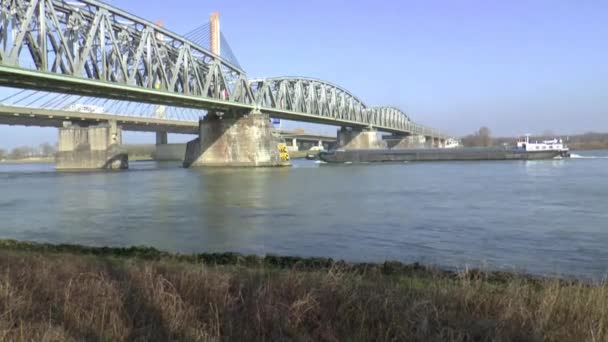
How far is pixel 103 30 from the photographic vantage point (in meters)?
68.5

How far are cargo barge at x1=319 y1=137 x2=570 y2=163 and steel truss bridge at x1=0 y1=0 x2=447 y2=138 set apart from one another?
15106 millimetres

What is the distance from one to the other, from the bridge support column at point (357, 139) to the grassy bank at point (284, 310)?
16514 cm

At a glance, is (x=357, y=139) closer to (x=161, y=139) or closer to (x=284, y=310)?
(x=161, y=139)

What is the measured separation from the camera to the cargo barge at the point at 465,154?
10112 cm

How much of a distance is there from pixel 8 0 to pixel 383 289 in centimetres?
6026

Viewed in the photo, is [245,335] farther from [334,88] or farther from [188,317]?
[334,88]

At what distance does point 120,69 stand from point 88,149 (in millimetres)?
49743

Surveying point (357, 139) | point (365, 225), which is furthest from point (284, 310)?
point (357, 139)

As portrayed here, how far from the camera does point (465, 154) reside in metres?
110

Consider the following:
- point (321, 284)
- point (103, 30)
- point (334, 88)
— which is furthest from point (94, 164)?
point (321, 284)

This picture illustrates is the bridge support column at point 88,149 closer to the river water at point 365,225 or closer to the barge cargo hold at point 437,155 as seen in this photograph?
the barge cargo hold at point 437,155

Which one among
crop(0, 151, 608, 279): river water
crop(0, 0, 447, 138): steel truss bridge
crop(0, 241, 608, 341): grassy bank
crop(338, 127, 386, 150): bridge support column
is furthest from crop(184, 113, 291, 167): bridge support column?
crop(0, 241, 608, 341): grassy bank

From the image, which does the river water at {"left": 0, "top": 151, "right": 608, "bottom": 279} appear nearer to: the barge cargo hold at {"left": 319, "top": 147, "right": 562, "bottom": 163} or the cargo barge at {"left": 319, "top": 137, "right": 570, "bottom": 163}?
the barge cargo hold at {"left": 319, "top": 147, "right": 562, "bottom": 163}

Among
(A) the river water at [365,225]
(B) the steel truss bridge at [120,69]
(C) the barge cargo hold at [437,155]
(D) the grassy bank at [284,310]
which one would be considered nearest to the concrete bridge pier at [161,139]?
(B) the steel truss bridge at [120,69]
